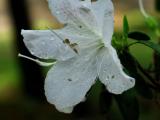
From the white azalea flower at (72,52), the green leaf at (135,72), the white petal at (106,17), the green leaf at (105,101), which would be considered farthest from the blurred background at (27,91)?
the white petal at (106,17)

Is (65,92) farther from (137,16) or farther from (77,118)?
(137,16)

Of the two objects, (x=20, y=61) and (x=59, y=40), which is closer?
(x=59, y=40)

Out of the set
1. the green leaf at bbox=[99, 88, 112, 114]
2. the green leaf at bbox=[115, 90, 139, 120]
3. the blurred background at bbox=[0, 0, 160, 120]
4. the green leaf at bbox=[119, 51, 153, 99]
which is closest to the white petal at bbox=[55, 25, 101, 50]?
the green leaf at bbox=[119, 51, 153, 99]

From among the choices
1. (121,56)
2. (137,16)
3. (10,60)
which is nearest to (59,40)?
(121,56)

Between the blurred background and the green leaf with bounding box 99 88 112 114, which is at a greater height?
the green leaf with bounding box 99 88 112 114

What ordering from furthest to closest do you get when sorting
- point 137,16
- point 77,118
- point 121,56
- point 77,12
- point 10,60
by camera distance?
point 137,16 < point 10,60 < point 77,118 < point 121,56 < point 77,12

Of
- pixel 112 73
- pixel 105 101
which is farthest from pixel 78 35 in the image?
pixel 105 101

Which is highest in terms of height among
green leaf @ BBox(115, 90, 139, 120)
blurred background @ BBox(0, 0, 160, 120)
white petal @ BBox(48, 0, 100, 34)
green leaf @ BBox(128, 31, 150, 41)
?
white petal @ BBox(48, 0, 100, 34)

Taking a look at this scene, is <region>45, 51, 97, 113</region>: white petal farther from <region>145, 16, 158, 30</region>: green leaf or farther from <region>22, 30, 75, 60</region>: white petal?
<region>145, 16, 158, 30</region>: green leaf
